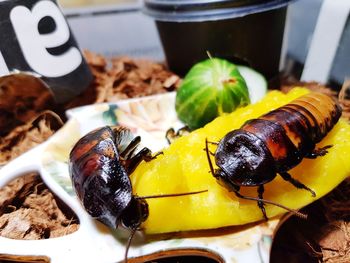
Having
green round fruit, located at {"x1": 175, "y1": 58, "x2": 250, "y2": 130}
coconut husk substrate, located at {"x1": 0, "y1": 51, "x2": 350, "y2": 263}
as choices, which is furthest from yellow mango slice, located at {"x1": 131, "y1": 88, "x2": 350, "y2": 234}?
green round fruit, located at {"x1": 175, "y1": 58, "x2": 250, "y2": 130}

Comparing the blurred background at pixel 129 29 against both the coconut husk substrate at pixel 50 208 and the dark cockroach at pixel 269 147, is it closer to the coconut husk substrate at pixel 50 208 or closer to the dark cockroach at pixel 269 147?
the coconut husk substrate at pixel 50 208

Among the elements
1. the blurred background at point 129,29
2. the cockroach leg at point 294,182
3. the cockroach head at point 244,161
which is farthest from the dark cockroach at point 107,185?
the blurred background at point 129,29

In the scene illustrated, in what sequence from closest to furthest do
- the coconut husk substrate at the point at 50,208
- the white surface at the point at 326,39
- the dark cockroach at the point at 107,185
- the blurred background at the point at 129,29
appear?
the dark cockroach at the point at 107,185 < the coconut husk substrate at the point at 50,208 < the white surface at the point at 326,39 < the blurred background at the point at 129,29

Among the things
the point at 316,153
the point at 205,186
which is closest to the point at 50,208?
the point at 205,186

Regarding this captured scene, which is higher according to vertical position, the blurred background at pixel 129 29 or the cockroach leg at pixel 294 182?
the cockroach leg at pixel 294 182

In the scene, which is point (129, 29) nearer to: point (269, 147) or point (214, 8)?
point (214, 8)

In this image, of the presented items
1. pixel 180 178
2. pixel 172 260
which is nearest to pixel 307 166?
pixel 180 178
